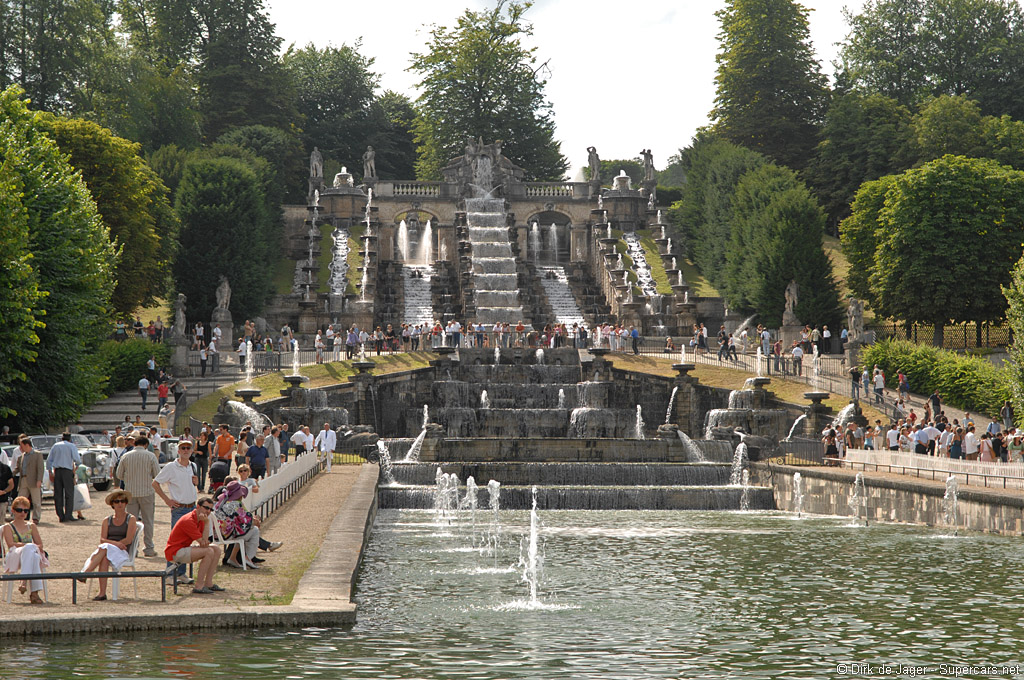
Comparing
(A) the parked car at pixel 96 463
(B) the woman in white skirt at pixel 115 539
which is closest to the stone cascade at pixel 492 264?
(A) the parked car at pixel 96 463

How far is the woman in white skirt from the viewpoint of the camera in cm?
1407

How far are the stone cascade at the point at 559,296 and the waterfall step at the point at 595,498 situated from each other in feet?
109

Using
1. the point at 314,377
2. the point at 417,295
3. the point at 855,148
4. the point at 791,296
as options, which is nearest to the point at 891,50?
the point at 855,148

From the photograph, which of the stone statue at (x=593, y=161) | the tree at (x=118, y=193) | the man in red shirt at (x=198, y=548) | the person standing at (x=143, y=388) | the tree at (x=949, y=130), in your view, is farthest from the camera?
the stone statue at (x=593, y=161)

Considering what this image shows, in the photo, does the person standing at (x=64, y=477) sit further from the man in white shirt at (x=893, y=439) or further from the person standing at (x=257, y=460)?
the man in white shirt at (x=893, y=439)

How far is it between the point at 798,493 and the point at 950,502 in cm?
601

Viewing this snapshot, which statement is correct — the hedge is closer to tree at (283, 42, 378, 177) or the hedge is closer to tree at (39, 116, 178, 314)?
tree at (39, 116, 178, 314)

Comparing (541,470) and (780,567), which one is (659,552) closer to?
(780,567)

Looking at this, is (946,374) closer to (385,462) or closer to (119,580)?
(385,462)

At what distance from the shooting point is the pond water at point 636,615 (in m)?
12.1

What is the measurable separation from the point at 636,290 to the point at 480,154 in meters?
19.7

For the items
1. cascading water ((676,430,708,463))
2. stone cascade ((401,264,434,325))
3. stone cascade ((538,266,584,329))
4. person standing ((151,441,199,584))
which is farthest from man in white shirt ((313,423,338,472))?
stone cascade ((538,266,584,329))

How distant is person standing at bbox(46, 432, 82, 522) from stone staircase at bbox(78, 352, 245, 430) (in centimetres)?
1783

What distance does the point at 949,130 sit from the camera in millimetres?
70812
